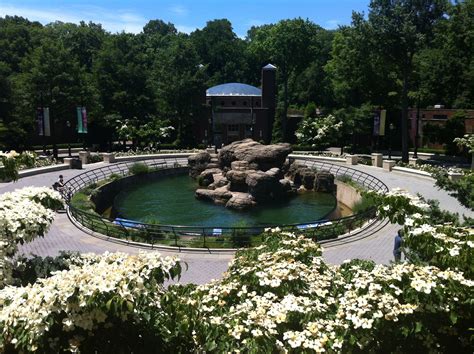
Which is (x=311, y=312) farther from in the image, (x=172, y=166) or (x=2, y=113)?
(x=2, y=113)

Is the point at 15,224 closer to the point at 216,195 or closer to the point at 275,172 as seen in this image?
the point at 216,195

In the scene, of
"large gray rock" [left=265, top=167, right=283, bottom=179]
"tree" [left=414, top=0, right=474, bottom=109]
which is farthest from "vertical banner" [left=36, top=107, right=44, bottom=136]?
"tree" [left=414, top=0, right=474, bottom=109]

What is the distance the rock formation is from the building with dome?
23.6 meters

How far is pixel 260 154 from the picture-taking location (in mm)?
38438

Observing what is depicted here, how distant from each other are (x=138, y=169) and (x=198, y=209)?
11.2 meters

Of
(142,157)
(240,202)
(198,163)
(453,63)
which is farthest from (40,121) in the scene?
(453,63)

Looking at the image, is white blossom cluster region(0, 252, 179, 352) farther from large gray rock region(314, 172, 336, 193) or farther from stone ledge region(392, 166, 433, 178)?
stone ledge region(392, 166, 433, 178)

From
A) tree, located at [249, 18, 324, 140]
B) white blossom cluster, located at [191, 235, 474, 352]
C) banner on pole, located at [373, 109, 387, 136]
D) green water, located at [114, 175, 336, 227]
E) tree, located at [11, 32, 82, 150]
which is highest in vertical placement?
tree, located at [249, 18, 324, 140]

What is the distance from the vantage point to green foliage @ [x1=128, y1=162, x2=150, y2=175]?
4234 cm

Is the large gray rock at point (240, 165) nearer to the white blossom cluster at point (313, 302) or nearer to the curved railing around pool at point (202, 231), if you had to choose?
the curved railing around pool at point (202, 231)

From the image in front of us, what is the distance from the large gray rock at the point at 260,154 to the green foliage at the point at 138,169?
828cm

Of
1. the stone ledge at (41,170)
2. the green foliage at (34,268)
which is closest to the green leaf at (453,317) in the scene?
the green foliage at (34,268)

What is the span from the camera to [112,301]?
5496 millimetres

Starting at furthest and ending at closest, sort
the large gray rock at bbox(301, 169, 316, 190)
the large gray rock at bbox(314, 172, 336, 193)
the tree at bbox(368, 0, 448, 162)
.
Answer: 1. the tree at bbox(368, 0, 448, 162)
2. the large gray rock at bbox(301, 169, 316, 190)
3. the large gray rock at bbox(314, 172, 336, 193)
